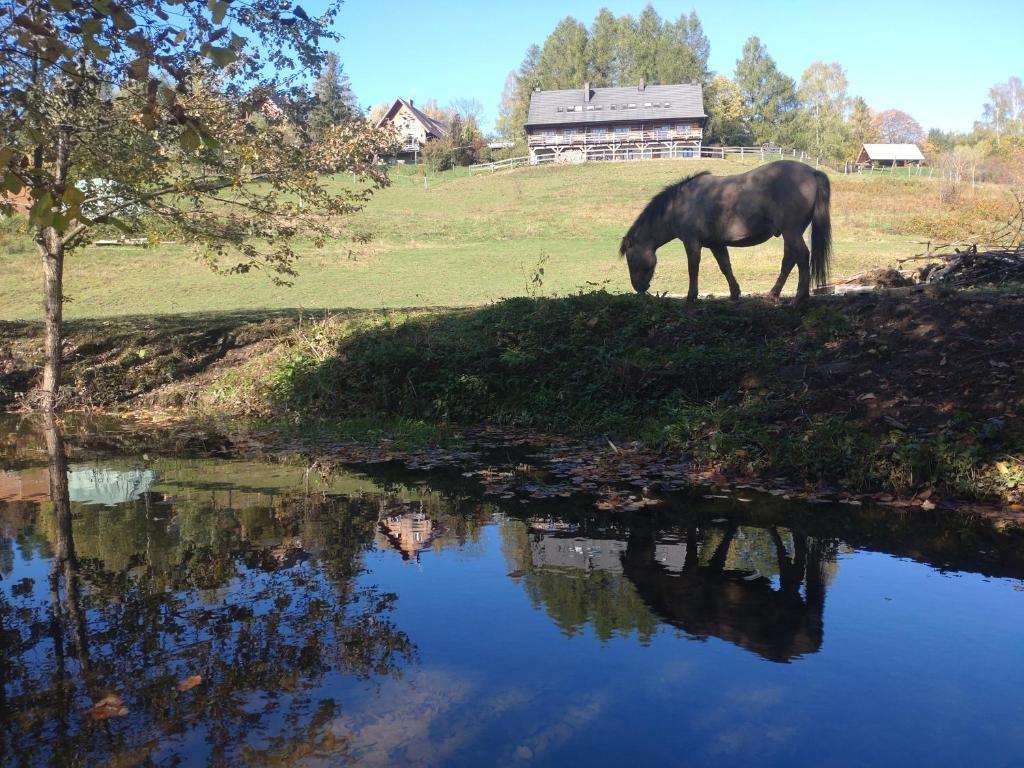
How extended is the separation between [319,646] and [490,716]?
115 cm

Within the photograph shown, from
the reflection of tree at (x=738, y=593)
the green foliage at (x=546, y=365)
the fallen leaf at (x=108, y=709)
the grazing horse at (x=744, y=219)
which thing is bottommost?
the fallen leaf at (x=108, y=709)

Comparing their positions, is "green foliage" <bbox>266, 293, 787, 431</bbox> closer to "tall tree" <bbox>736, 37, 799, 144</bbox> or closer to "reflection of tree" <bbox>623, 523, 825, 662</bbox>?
"reflection of tree" <bbox>623, 523, 825, 662</bbox>

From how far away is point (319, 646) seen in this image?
4.58 metres

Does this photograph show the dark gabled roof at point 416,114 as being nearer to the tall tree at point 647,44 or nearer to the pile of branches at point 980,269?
the tall tree at point 647,44

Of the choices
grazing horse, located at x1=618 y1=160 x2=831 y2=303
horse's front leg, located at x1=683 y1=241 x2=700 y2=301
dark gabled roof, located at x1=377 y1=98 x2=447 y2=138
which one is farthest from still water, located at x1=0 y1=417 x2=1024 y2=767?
dark gabled roof, located at x1=377 y1=98 x2=447 y2=138

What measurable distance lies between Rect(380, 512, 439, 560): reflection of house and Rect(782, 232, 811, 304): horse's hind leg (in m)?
6.86

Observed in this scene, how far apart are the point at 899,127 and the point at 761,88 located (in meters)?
54.4

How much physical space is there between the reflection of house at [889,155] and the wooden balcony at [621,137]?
2107 cm

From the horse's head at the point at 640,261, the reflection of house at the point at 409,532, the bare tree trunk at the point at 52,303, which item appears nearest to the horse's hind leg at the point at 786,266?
the horse's head at the point at 640,261

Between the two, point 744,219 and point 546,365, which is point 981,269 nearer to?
point 744,219

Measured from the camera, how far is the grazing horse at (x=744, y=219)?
39.3 ft

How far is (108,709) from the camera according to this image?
386cm

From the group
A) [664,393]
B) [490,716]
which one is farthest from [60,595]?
[664,393]

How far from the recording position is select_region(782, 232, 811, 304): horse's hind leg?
11.7m
